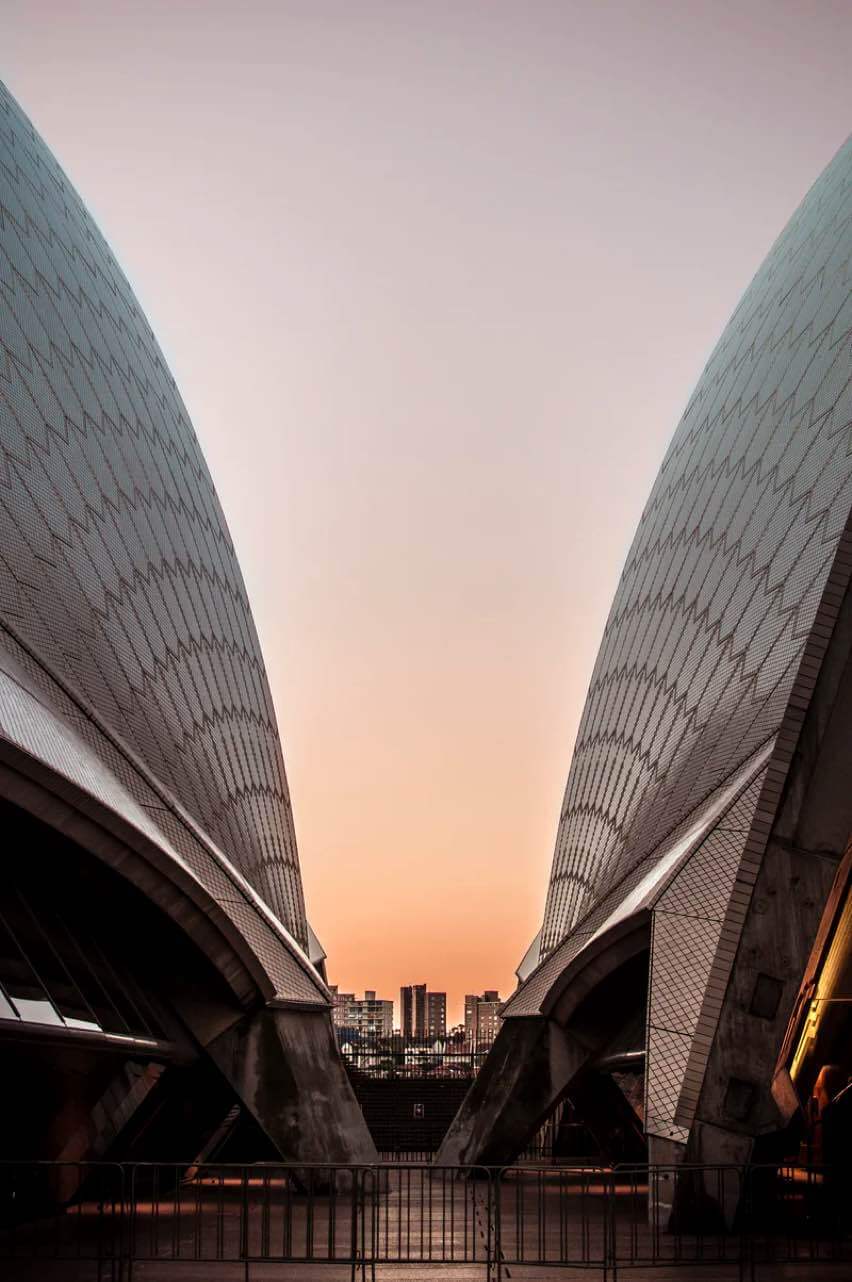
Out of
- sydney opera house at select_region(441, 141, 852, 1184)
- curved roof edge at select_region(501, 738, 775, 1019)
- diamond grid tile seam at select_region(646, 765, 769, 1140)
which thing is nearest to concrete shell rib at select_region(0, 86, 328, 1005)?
curved roof edge at select_region(501, 738, 775, 1019)

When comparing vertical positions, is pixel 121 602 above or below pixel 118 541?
below

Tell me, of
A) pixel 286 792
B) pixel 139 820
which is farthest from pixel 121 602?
pixel 286 792

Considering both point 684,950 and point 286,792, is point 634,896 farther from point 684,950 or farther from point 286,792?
point 286,792

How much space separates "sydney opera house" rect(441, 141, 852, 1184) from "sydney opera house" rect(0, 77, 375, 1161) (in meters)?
4.59

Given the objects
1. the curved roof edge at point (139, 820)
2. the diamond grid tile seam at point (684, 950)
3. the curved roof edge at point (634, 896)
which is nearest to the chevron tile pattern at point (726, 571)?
the diamond grid tile seam at point (684, 950)

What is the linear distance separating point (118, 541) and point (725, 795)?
11.3 metres

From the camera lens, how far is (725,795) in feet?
68.4

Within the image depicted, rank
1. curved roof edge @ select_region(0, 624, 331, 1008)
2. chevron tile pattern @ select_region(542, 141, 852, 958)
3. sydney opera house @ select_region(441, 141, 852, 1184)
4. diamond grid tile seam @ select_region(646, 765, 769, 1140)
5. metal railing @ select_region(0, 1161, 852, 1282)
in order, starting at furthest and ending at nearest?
1. chevron tile pattern @ select_region(542, 141, 852, 958)
2. curved roof edge @ select_region(0, 624, 331, 1008)
3. diamond grid tile seam @ select_region(646, 765, 769, 1140)
4. sydney opera house @ select_region(441, 141, 852, 1184)
5. metal railing @ select_region(0, 1161, 852, 1282)

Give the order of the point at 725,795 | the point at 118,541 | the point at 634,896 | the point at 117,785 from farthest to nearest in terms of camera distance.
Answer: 1. the point at 118,541
2. the point at 634,896
3. the point at 725,795
4. the point at 117,785

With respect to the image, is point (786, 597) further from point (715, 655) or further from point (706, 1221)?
point (706, 1221)

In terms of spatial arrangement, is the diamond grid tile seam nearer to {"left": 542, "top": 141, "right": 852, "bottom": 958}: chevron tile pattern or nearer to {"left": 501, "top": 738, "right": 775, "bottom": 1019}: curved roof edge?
{"left": 501, "top": 738, "right": 775, "bottom": 1019}: curved roof edge

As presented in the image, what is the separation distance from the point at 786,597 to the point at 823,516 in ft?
4.35

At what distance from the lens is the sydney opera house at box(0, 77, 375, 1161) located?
16.7 metres

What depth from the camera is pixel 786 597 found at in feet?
74.6
